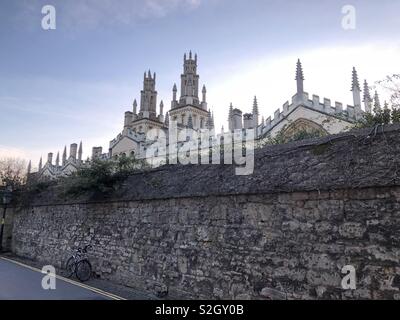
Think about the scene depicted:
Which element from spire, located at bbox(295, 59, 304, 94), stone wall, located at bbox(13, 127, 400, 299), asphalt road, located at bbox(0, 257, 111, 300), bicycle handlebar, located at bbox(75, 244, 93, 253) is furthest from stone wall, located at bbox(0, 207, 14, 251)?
spire, located at bbox(295, 59, 304, 94)

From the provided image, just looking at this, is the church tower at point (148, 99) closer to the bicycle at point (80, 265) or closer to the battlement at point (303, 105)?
the battlement at point (303, 105)

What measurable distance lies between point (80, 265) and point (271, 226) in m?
6.80

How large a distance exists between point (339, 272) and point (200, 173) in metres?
4.13

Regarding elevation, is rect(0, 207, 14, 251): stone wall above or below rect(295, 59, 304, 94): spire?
below

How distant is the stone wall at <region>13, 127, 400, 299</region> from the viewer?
523 cm

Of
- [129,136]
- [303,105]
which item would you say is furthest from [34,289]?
[129,136]

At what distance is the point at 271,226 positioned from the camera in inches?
253

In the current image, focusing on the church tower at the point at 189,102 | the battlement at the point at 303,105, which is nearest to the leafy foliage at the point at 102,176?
the battlement at the point at 303,105

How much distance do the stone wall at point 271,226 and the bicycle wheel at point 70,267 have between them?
1017 millimetres

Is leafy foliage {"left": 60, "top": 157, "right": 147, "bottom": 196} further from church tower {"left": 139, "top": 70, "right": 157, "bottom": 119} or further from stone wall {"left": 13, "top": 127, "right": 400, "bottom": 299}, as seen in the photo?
church tower {"left": 139, "top": 70, "right": 157, "bottom": 119}

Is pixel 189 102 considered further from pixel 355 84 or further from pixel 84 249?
pixel 84 249

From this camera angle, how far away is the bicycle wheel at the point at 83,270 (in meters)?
10.2

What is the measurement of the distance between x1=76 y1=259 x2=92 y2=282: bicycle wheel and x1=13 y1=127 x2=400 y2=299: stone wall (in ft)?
0.95
